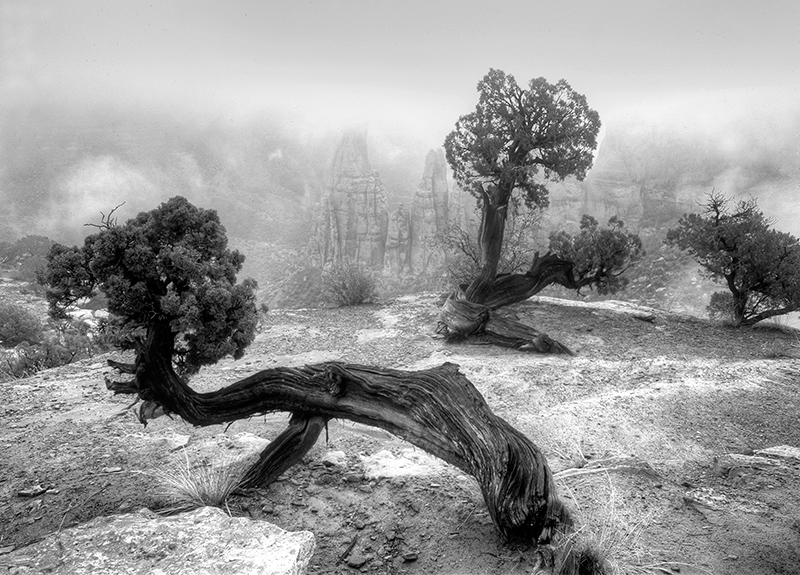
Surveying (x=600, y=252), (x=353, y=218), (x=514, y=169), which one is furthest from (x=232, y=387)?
(x=353, y=218)

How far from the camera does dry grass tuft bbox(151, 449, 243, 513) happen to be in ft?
12.9

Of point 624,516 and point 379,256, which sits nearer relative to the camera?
point 624,516

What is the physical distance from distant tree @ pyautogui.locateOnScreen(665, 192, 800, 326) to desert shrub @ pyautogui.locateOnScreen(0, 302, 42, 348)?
67.3 feet

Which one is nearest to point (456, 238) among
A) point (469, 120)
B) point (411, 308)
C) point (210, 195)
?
point (411, 308)

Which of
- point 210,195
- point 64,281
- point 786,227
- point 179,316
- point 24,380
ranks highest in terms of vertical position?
point 210,195

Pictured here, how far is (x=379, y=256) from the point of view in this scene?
249 feet

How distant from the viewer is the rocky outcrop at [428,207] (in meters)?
72.1

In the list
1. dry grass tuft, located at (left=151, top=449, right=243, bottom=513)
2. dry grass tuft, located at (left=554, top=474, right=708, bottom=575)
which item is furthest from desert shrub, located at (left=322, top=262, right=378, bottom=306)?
dry grass tuft, located at (left=554, top=474, right=708, bottom=575)

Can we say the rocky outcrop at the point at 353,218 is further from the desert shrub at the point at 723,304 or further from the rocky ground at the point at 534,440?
the rocky ground at the point at 534,440

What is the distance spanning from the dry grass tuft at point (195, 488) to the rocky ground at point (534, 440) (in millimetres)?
112

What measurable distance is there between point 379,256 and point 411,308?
60.1 m

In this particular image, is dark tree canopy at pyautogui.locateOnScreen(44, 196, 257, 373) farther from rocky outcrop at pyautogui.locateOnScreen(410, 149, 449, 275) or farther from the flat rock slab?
rocky outcrop at pyautogui.locateOnScreen(410, 149, 449, 275)

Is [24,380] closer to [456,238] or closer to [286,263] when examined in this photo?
[456,238]

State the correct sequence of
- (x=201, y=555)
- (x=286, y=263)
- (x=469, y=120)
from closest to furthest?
(x=201, y=555)
(x=469, y=120)
(x=286, y=263)
